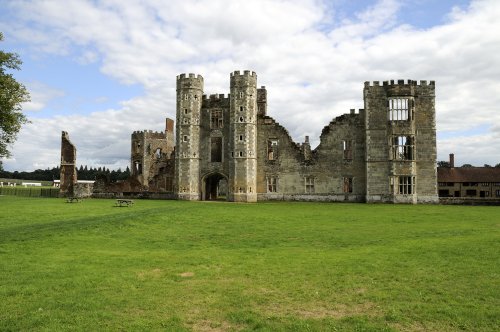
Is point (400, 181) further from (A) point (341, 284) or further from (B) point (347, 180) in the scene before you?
(A) point (341, 284)

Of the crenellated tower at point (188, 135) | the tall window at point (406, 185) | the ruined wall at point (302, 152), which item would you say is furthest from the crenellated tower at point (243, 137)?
the tall window at point (406, 185)

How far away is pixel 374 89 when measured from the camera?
44.1m

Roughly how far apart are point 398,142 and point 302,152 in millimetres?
9936

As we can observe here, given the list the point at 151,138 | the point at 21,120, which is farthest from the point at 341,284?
the point at 151,138


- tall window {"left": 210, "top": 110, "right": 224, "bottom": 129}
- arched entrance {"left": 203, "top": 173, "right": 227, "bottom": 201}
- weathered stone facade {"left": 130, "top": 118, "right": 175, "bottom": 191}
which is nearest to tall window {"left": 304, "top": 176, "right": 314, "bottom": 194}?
arched entrance {"left": 203, "top": 173, "right": 227, "bottom": 201}

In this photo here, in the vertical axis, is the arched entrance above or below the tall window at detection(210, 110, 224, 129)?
below

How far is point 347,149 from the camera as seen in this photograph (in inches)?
1822

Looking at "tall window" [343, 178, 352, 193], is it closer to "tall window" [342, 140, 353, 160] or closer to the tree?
"tall window" [342, 140, 353, 160]

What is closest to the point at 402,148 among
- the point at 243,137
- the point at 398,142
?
the point at 398,142

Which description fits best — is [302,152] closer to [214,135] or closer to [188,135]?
[214,135]

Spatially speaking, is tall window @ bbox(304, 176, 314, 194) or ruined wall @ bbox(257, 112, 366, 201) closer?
ruined wall @ bbox(257, 112, 366, 201)

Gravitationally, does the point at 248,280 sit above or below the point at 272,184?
below

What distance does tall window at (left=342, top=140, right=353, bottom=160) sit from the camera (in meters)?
46.1

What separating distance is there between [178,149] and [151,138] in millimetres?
25017
